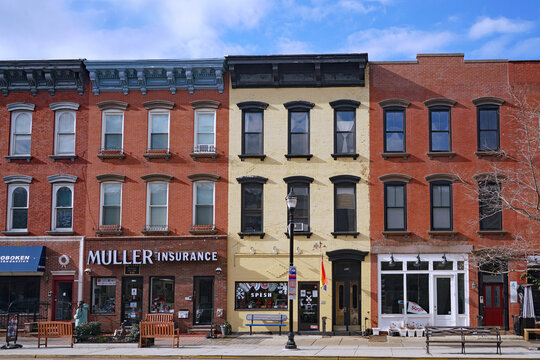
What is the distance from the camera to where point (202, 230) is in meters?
30.2

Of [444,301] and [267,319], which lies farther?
[267,319]

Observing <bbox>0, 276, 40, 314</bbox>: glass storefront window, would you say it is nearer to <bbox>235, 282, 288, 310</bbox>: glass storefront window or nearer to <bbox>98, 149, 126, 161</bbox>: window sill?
<bbox>98, 149, 126, 161</bbox>: window sill

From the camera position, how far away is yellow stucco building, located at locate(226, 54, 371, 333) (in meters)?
29.8

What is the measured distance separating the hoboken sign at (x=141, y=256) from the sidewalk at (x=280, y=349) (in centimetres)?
374

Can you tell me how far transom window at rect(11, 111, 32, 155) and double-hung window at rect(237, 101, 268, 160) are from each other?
10.1 m

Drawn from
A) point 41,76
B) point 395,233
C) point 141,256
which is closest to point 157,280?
point 141,256

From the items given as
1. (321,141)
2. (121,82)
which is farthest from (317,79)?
(121,82)

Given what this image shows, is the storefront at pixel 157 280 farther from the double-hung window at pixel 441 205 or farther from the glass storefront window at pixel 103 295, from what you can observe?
the double-hung window at pixel 441 205

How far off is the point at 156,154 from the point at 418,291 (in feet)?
43.6

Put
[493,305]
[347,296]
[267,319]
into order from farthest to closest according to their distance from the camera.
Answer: [347,296] < [267,319] < [493,305]

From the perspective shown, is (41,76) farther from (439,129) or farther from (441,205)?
(441,205)

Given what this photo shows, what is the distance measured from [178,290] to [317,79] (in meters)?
11.5

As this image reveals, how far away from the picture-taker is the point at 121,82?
3138 centimetres

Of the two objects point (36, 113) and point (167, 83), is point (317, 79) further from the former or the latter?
point (36, 113)
